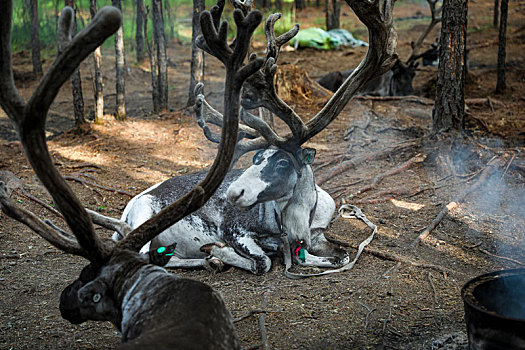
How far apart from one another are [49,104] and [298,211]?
2.64 m

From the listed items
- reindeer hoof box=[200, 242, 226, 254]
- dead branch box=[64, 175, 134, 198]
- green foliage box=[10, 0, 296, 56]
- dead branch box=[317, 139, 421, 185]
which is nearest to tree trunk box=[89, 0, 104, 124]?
dead branch box=[64, 175, 134, 198]

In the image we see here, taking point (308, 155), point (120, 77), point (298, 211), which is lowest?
point (298, 211)

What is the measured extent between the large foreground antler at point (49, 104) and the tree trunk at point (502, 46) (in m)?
9.27

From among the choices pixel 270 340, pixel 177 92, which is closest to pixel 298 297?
pixel 270 340

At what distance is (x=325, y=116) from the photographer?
15.3 ft

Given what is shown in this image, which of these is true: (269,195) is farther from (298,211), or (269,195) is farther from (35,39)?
(35,39)

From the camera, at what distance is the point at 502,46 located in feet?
36.1

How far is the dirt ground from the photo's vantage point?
11.5ft

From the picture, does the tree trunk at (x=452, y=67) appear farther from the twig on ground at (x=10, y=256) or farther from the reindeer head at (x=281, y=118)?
the twig on ground at (x=10, y=256)

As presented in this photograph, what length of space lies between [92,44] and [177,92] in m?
11.5

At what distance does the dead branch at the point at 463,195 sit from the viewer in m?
5.07

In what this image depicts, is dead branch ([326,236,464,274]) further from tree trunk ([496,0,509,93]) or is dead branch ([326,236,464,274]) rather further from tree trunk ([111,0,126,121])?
tree trunk ([496,0,509,93])

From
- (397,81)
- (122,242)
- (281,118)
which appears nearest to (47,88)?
(122,242)

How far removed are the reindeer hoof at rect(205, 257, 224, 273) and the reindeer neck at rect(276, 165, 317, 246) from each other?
70 centimetres
